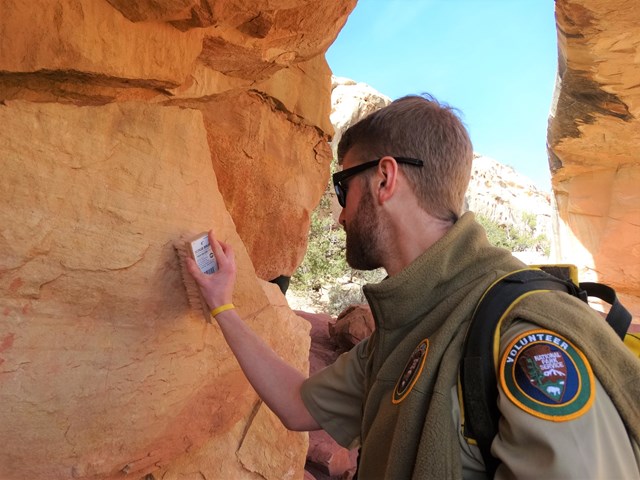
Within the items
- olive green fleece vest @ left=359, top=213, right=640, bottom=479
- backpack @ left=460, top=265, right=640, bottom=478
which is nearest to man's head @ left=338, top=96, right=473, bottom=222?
olive green fleece vest @ left=359, top=213, right=640, bottom=479

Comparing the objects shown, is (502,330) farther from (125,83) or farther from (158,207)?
(125,83)

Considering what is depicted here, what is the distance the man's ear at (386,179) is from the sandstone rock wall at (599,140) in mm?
5132

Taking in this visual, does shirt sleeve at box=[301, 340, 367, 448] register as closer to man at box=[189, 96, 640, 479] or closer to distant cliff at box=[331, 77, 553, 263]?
man at box=[189, 96, 640, 479]

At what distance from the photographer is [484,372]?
938mm

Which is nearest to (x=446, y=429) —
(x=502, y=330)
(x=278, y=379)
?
(x=502, y=330)

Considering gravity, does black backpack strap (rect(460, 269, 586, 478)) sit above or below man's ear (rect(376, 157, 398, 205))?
below

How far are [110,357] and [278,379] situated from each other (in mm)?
567

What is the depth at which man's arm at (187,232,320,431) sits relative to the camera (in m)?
1.73

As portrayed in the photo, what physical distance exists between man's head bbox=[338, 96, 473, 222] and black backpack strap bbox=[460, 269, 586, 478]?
0.41 meters

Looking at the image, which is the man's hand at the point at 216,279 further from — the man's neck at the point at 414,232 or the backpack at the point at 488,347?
the backpack at the point at 488,347

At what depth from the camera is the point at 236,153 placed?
9.52ft

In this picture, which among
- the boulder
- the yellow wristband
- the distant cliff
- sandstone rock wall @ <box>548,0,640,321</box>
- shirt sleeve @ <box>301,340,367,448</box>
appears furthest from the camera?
the distant cliff

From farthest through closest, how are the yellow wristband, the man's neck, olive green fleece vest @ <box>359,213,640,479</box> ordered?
1. the yellow wristband
2. the man's neck
3. olive green fleece vest @ <box>359,213,640,479</box>

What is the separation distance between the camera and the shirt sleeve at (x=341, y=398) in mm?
1633
